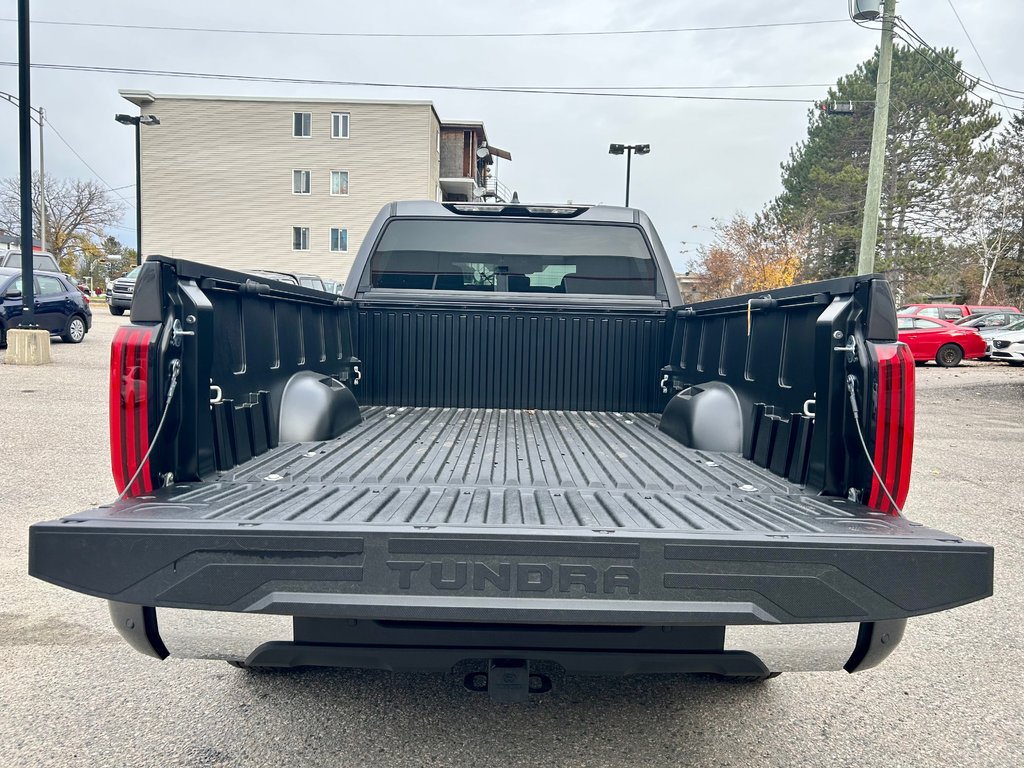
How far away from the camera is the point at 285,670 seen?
10.5ft

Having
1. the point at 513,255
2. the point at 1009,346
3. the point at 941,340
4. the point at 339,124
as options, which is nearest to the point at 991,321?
the point at 1009,346

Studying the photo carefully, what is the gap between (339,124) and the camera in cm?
4219

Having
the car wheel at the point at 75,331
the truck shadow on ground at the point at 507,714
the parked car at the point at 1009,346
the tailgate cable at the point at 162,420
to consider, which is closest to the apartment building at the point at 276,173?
the car wheel at the point at 75,331

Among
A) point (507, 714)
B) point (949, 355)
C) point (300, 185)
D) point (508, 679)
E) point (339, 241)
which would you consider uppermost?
point (300, 185)

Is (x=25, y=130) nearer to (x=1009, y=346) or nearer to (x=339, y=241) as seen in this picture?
(x=1009, y=346)

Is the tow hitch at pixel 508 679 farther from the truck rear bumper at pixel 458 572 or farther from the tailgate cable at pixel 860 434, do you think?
the tailgate cable at pixel 860 434

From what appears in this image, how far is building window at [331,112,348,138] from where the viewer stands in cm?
4219

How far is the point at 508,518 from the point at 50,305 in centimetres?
1774

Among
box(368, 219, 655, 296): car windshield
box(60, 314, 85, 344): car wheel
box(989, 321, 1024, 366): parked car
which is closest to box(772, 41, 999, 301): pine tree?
box(989, 321, 1024, 366): parked car

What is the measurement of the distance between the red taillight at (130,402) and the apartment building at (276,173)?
1605 inches

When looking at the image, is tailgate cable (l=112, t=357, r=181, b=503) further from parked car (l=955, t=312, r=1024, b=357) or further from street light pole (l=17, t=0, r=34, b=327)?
parked car (l=955, t=312, r=1024, b=357)

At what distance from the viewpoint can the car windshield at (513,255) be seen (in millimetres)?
4664

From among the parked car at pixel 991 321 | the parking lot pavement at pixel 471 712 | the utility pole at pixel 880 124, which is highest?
the utility pole at pixel 880 124

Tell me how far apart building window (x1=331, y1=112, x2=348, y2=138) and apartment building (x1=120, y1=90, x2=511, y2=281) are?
58mm
